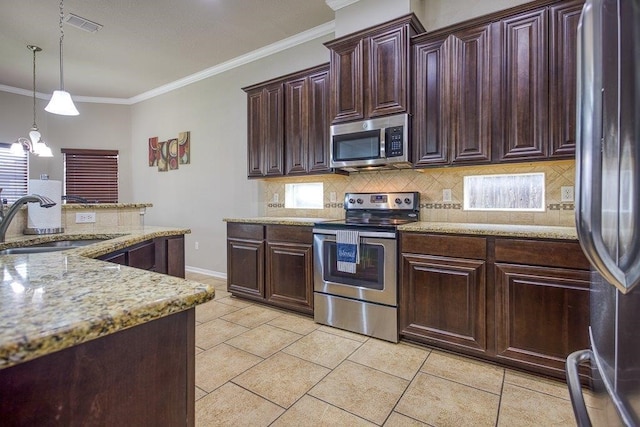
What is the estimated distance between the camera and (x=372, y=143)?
9.38 feet

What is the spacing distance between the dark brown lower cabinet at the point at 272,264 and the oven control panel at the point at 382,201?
58 cm

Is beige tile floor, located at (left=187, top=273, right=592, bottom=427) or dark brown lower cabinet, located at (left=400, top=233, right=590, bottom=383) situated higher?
dark brown lower cabinet, located at (left=400, top=233, right=590, bottom=383)

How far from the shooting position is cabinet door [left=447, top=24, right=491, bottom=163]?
2412 millimetres

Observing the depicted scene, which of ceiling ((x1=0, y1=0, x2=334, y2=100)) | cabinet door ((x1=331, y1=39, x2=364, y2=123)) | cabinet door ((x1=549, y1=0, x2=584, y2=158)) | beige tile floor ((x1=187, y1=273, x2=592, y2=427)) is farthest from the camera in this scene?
ceiling ((x1=0, y1=0, x2=334, y2=100))

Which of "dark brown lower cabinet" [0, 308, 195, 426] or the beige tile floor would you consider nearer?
"dark brown lower cabinet" [0, 308, 195, 426]

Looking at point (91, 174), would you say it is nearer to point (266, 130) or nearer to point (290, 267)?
point (266, 130)

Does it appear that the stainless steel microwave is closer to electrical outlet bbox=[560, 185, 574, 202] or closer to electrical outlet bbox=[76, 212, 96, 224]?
electrical outlet bbox=[560, 185, 574, 202]

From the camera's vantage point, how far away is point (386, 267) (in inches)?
100.0

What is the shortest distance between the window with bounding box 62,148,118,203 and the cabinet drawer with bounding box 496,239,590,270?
6214mm

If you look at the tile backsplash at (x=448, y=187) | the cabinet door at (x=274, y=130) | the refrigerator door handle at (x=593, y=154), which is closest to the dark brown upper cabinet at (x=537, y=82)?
the tile backsplash at (x=448, y=187)

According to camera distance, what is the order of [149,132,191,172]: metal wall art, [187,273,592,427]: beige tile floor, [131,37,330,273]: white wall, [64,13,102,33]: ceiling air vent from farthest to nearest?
[149,132,191,172]: metal wall art, [131,37,330,273]: white wall, [64,13,102,33]: ceiling air vent, [187,273,592,427]: beige tile floor

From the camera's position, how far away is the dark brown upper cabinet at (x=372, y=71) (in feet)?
8.87

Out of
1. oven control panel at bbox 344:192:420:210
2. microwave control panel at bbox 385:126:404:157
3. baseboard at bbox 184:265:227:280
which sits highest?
microwave control panel at bbox 385:126:404:157

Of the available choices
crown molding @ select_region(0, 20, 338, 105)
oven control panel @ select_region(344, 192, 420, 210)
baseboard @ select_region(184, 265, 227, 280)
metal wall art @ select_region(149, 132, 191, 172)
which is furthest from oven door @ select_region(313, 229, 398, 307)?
metal wall art @ select_region(149, 132, 191, 172)
